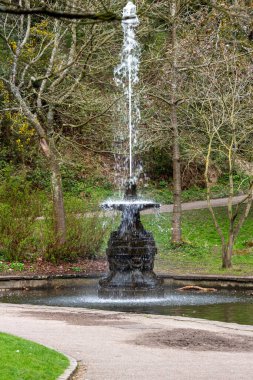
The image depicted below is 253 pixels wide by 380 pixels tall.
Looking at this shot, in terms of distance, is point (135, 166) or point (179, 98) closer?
point (179, 98)

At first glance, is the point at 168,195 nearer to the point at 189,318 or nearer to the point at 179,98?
the point at 179,98

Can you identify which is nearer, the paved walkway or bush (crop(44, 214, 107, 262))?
the paved walkway

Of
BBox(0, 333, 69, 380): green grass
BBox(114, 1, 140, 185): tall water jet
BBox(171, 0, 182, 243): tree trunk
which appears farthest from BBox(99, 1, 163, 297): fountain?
BBox(171, 0, 182, 243): tree trunk

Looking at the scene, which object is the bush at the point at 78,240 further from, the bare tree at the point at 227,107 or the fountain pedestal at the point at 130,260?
the fountain pedestal at the point at 130,260

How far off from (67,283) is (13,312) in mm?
6244

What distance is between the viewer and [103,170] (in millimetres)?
40344

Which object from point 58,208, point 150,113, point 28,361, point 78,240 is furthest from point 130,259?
point 150,113

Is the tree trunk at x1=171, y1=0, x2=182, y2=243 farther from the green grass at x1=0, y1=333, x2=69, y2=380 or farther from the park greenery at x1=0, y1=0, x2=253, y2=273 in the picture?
the green grass at x1=0, y1=333, x2=69, y2=380

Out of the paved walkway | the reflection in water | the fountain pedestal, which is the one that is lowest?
the paved walkway

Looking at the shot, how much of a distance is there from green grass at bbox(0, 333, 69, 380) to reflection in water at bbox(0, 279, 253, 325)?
5.29 metres

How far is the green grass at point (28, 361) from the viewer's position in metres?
8.40

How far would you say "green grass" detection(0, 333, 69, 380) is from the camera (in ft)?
27.6

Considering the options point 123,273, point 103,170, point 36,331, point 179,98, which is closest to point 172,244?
point 179,98

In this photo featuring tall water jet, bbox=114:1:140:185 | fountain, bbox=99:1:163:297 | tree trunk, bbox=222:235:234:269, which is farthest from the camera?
tall water jet, bbox=114:1:140:185
